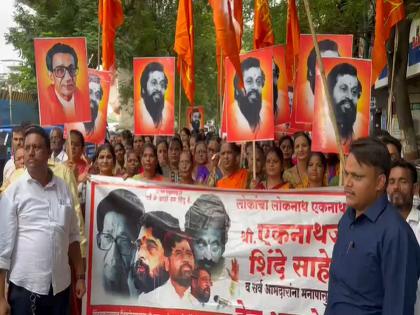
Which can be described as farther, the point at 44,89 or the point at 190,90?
the point at 190,90

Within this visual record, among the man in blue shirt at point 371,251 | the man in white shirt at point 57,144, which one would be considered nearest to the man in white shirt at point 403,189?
the man in blue shirt at point 371,251

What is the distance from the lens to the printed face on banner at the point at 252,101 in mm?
4984

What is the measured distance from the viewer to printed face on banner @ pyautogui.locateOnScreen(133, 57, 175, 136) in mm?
7012

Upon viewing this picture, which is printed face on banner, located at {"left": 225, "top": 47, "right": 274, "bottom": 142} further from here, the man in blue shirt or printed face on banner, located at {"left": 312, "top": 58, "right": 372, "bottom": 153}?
the man in blue shirt

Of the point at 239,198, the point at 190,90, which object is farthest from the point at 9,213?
the point at 190,90

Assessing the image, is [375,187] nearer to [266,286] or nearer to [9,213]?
[266,286]

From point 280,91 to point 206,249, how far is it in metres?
3.25

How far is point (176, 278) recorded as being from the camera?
428cm

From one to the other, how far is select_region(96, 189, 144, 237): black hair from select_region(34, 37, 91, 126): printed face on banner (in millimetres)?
979

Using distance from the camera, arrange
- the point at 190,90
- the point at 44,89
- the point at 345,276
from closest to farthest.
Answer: the point at 345,276
the point at 44,89
the point at 190,90

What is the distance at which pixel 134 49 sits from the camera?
55.4 ft

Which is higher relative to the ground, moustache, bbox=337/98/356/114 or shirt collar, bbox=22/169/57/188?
moustache, bbox=337/98/356/114

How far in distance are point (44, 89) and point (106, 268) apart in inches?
64.7

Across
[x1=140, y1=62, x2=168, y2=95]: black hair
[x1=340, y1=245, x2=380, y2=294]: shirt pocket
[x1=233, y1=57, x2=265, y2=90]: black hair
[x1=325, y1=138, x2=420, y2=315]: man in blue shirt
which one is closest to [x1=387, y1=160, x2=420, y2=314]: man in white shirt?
[x1=325, y1=138, x2=420, y2=315]: man in blue shirt
